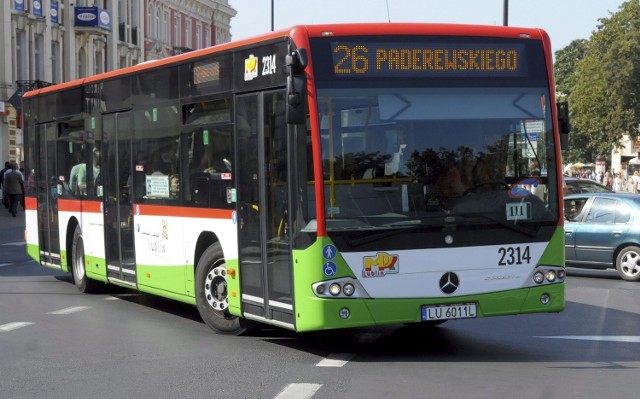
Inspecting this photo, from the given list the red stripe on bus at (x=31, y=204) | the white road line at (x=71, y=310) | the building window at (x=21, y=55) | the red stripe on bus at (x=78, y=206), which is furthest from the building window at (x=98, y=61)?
the white road line at (x=71, y=310)

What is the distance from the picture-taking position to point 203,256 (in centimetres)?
1272

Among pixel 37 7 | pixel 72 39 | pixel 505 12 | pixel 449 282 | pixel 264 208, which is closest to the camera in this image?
pixel 449 282

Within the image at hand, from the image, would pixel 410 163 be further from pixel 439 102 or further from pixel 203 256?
pixel 203 256

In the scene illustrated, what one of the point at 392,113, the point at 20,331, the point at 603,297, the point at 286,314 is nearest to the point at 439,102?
the point at 392,113

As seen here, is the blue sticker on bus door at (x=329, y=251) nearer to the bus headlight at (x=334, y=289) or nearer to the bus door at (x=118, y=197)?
the bus headlight at (x=334, y=289)

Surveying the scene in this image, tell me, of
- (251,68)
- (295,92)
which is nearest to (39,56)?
(251,68)

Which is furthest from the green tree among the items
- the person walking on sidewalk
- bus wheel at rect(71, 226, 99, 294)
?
bus wheel at rect(71, 226, 99, 294)

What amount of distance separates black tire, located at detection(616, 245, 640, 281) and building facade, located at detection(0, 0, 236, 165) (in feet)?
92.8

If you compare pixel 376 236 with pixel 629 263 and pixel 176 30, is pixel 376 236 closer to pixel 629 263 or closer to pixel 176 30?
pixel 629 263

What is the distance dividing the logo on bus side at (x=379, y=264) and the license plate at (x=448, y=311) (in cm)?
45

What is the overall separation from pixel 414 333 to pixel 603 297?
480 centimetres

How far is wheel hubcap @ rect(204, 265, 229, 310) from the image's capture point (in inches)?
490

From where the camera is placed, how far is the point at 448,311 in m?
10.6

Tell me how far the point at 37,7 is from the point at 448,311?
1863 inches
